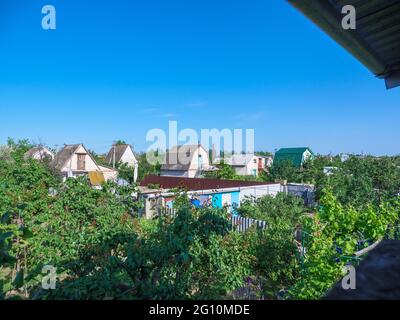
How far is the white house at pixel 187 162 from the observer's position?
114ft

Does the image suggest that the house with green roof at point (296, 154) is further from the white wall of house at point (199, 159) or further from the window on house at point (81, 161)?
the window on house at point (81, 161)

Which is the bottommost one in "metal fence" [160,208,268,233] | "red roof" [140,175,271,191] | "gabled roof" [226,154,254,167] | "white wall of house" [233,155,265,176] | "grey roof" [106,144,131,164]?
Result: "metal fence" [160,208,268,233]

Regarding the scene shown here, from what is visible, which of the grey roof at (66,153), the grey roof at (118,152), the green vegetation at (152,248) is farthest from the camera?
the grey roof at (118,152)

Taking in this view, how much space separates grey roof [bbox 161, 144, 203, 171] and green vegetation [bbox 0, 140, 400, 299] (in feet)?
90.1

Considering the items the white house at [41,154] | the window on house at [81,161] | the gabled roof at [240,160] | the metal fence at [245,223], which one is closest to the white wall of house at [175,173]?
the gabled roof at [240,160]

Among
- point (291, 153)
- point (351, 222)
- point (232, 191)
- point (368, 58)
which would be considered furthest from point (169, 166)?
point (368, 58)

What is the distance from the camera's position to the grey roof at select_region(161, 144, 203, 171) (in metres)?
35.2

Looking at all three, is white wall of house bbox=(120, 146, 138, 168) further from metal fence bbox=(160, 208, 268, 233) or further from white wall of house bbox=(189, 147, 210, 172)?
metal fence bbox=(160, 208, 268, 233)

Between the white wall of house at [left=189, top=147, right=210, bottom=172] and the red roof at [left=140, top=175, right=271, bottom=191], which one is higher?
the white wall of house at [left=189, top=147, right=210, bottom=172]

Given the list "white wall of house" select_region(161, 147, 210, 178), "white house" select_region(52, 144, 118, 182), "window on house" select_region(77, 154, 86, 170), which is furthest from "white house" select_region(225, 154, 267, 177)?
"window on house" select_region(77, 154, 86, 170)

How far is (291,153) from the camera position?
37.4 m

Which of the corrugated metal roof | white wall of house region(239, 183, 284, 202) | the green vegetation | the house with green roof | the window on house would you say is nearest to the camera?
the corrugated metal roof

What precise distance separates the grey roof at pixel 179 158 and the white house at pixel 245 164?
19.1 ft
